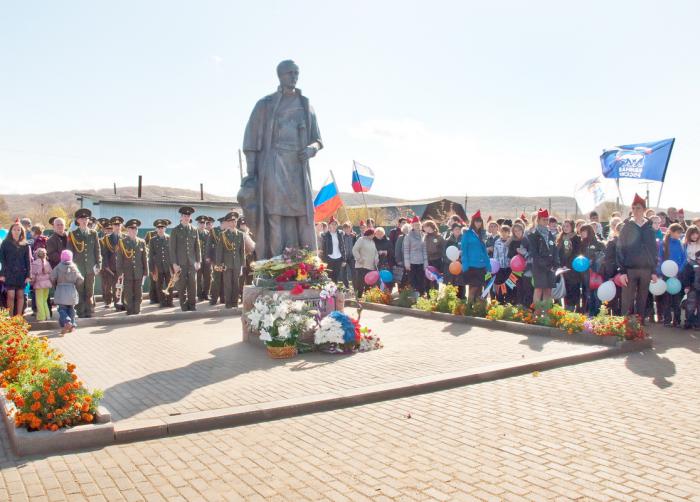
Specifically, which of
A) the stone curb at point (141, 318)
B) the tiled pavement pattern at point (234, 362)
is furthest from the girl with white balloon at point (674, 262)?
the stone curb at point (141, 318)

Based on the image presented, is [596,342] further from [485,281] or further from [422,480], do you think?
[422,480]

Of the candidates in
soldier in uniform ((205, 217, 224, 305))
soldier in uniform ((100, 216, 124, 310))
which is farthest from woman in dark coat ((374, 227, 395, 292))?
soldier in uniform ((100, 216, 124, 310))

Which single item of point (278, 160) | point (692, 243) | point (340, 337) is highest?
point (278, 160)

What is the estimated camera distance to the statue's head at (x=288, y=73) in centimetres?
999

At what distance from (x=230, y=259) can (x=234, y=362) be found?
661 cm

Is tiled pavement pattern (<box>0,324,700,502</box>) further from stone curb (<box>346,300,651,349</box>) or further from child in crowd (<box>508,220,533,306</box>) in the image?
child in crowd (<box>508,220,533,306</box>)

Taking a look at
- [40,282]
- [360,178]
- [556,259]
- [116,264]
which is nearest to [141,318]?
[40,282]

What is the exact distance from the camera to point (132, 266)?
45.0 feet

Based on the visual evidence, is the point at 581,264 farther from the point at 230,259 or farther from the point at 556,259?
the point at 230,259

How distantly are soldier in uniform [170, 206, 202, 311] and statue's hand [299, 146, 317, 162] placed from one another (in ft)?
16.9

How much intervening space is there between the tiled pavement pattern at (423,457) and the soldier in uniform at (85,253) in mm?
8074

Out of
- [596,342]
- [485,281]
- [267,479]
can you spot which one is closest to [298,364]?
[267,479]

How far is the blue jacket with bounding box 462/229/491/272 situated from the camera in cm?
1258

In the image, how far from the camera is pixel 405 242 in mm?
14789
